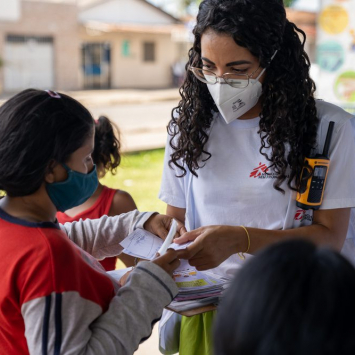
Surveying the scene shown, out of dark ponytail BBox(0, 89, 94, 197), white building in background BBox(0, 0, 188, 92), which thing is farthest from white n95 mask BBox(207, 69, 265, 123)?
white building in background BBox(0, 0, 188, 92)

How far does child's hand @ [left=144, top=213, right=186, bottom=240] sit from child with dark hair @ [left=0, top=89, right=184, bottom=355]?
1.19 feet

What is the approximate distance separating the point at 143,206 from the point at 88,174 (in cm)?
507

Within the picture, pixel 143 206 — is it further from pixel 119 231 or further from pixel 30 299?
pixel 30 299

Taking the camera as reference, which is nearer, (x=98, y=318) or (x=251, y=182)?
(x=98, y=318)

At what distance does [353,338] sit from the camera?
2.77ft

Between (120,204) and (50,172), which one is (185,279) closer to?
(50,172)

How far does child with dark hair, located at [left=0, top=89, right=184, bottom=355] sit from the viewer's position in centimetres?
135

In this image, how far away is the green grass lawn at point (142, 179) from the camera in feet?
22.6

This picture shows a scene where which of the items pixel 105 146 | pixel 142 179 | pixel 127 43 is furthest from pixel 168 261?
pixel 127 43

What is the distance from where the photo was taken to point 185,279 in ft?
6.25

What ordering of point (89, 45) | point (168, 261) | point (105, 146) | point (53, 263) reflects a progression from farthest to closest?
point (89, 45), point (105, 146), point (168, 261), point (53, 263)

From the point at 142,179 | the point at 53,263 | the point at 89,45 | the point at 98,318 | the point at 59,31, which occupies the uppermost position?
the point at 53,263

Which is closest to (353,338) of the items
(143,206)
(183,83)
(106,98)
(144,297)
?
(144,297)

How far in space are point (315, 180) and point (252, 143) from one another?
0.25 metres
